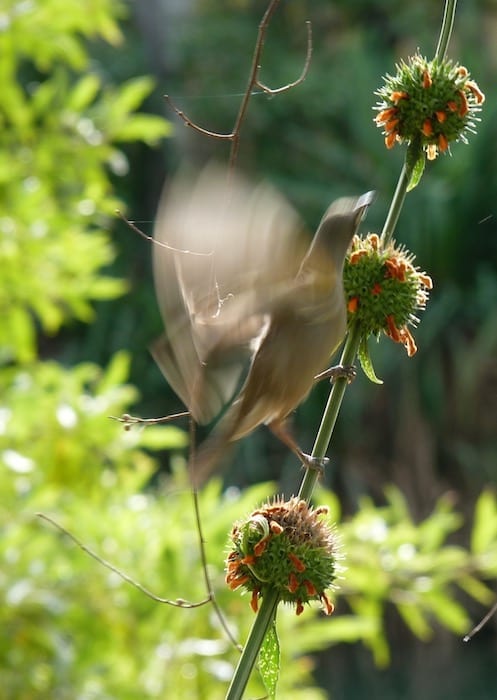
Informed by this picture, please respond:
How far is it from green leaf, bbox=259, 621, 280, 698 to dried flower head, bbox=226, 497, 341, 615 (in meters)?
0.03

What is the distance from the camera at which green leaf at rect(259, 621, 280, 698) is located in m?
0.69

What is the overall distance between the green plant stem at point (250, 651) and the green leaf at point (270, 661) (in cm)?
5

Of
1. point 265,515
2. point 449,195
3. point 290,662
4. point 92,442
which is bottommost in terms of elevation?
point 265,515

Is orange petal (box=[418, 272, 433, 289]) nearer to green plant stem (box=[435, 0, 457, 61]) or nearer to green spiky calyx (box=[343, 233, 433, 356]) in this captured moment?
green spiky calyx (box=[343, 233, 433, 356])

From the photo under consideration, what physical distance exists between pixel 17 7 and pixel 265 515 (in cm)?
181

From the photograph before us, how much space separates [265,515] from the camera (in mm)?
666

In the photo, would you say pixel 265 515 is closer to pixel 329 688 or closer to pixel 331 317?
pixel 331 317

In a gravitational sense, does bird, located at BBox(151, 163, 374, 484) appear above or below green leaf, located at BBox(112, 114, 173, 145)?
below

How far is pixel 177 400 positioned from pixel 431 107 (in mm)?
7104

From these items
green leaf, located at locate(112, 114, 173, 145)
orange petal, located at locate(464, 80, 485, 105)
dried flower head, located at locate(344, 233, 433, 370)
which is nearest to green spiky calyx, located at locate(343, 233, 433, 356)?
dried flower head, located at locate(344, 233, 433, 370)

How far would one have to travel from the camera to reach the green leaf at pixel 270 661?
0.69 metres

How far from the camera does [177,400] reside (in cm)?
773

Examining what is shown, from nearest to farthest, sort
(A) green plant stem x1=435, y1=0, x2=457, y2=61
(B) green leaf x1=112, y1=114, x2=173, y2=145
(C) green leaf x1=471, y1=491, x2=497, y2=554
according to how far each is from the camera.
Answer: (A) green plant stem x1=435, y1=0, x2=457, y2=61, (C) green leaf x1=471, y1=491, x2=497, y2=554, (B) green leaf x1=112, y1=114, x2=173, y2=145

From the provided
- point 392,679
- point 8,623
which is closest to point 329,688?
point 392,679
